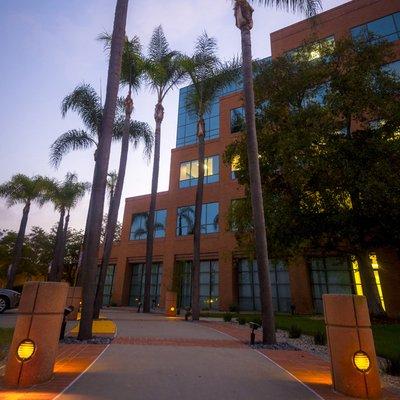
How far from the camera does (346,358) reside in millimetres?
4598

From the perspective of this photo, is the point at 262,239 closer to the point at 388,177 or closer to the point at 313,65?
the point at 388,177

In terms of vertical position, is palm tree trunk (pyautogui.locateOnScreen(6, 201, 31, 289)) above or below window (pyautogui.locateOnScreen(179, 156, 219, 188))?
below

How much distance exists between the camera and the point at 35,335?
4504 millimetres

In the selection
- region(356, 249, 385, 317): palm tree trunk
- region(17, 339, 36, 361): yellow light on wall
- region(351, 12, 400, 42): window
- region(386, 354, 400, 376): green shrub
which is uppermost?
region(351, 12, 400, 42): window

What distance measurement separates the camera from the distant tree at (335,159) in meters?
14.1

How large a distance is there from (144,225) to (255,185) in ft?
82.6

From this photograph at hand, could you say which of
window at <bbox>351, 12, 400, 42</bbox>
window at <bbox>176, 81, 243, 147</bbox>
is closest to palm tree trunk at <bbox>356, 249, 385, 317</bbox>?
window at <bbox>351, 12, 400, 42</bbox>

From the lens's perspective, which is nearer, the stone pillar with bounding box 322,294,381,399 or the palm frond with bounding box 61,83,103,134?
the stone pillar with bounding box 322,294,381,399

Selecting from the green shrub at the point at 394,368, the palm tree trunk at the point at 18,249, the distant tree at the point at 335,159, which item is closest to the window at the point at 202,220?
the distant tree at the point at 335,159

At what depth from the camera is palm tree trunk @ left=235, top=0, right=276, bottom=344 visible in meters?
8.99

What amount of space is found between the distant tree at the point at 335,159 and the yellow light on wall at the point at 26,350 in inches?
479

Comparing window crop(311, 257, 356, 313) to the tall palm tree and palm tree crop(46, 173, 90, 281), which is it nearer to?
the tall palm tree

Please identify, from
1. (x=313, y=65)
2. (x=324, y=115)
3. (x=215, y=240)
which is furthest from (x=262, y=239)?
(x=215, y=240)

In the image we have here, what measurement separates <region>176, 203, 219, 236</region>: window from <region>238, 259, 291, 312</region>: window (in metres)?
3.96
